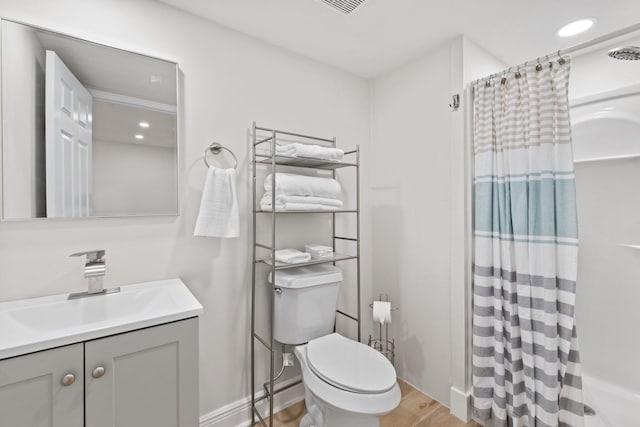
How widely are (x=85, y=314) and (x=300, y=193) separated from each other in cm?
113

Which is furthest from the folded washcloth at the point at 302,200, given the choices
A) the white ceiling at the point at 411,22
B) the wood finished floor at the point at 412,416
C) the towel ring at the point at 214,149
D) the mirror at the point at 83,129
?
the wood finished floor at the point at 412,416

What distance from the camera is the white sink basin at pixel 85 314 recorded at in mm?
881

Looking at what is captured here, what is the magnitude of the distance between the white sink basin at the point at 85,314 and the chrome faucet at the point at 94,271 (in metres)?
0.04

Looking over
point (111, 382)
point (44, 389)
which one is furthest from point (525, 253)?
point (44, 389)

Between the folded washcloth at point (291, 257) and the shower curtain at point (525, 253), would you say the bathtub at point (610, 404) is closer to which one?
the shower curtain at point (525, 253)

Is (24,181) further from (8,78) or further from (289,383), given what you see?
(289,383)

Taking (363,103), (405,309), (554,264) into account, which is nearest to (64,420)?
(405,309)

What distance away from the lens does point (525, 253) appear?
5.02 ft

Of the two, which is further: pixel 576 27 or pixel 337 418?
pixel 576 27

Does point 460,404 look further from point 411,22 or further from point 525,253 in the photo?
point 411,22

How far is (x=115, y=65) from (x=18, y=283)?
105cm

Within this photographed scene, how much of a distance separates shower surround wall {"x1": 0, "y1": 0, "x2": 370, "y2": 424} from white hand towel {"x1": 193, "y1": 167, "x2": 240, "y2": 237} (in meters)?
0.11

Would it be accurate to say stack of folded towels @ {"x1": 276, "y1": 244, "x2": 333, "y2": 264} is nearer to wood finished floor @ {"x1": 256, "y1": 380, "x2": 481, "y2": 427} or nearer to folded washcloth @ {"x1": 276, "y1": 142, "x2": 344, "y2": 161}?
folded washcloth @ {"x1": 276, "y1": 142, "x2": 344, "y2": 161}

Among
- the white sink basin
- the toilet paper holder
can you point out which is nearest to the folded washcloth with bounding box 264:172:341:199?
the white sink basin
